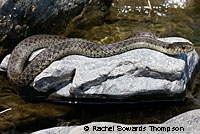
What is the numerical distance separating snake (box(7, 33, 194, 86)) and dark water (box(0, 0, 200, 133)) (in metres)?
0.43

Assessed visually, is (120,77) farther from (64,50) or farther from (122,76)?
(64,50)

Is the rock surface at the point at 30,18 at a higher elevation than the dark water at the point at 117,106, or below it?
higher

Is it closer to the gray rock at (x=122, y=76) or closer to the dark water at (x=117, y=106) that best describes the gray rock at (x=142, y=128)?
the dark water at (x=117, y=106)

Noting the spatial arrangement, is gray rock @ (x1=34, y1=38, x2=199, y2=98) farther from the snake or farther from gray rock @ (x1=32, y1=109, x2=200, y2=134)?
gray rock @ (x1=32, y1=109, x2=200, y2=134)

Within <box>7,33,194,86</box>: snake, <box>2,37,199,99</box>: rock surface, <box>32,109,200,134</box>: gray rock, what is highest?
<box>7,33,194,86</box>: snake

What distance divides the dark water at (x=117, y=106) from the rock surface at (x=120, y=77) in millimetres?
304

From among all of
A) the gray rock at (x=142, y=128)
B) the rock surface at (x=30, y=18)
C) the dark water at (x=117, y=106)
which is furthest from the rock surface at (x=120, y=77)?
the rock surface at (x=30, y=18)

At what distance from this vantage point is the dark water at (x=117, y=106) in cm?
793

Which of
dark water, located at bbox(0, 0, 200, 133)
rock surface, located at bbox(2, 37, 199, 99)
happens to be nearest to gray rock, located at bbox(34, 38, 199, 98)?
rock surface, located at bbox(2, 37, 199, 99)

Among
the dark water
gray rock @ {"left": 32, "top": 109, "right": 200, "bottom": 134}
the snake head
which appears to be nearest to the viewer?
gray rock @ {"left": 32, "top": 109, "right": 200, "bottom": 134}

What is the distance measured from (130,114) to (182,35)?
12.9 feet

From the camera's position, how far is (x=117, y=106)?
8.29 meters

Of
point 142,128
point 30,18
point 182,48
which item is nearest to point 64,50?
point 30,18

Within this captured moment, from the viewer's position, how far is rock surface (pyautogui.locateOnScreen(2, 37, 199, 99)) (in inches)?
315
